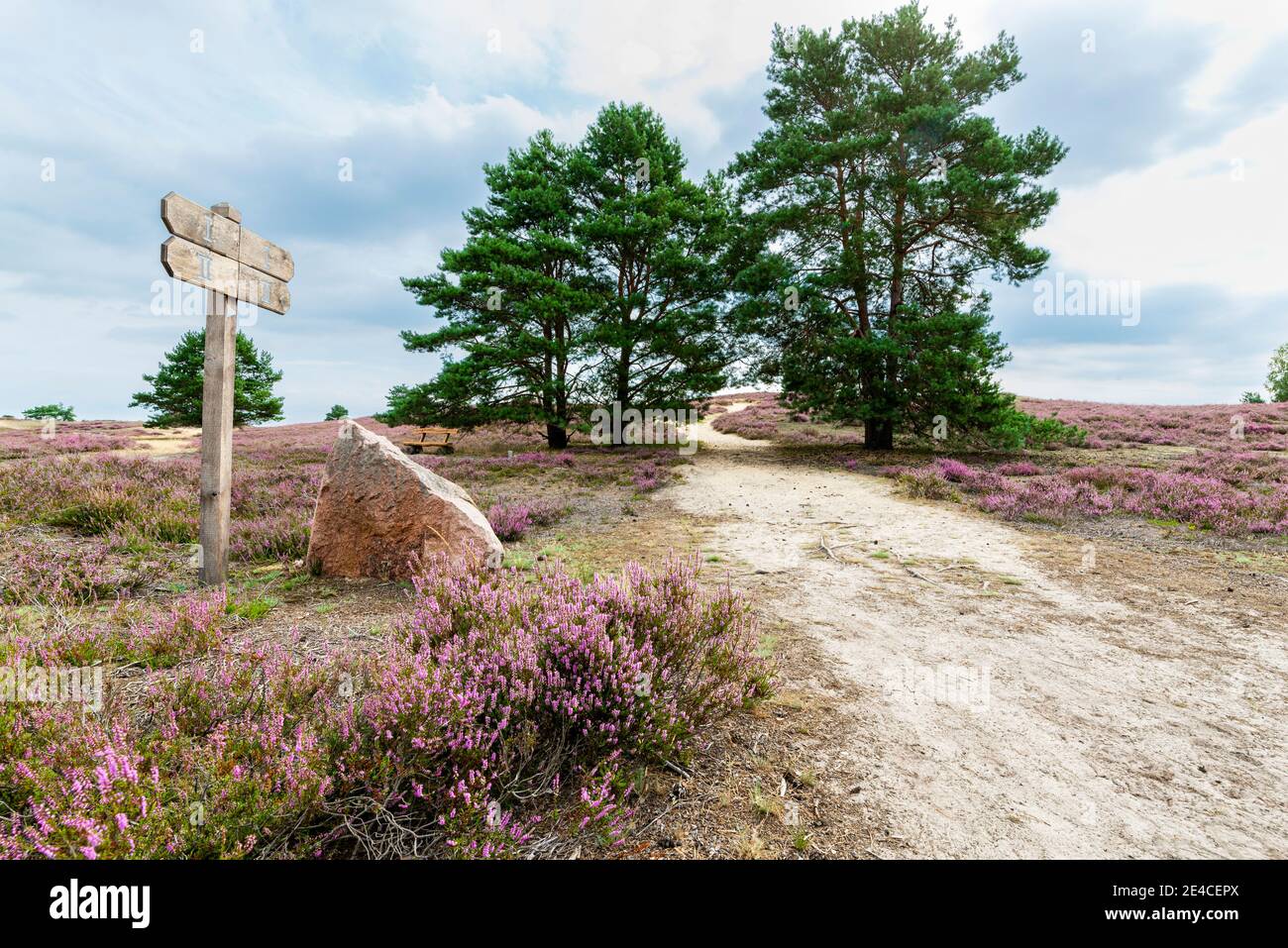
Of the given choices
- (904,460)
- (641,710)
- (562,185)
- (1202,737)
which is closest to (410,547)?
(641,710)

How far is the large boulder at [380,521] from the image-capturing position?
6004mm

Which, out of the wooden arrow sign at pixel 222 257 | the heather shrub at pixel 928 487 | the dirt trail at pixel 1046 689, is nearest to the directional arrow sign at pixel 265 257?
the wooden arrow sign at pixel 222 257

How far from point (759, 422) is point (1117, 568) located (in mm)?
22563

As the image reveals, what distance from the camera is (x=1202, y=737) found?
3213mm

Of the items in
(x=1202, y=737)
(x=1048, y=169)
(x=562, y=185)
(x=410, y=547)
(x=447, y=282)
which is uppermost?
(x=562, y=185)

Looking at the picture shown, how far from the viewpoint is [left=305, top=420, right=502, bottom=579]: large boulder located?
6.00m

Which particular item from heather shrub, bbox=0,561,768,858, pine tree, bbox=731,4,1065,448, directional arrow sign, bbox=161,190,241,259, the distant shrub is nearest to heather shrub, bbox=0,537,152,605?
heather shrub, bbox=0,561,768,858

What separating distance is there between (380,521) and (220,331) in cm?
257

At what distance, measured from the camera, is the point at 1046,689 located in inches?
149

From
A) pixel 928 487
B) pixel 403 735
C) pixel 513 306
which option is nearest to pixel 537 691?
pixel 403 735

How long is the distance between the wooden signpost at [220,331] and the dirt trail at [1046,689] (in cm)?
569

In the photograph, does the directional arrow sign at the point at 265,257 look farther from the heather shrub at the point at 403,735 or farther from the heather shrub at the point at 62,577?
the heather shrub at the point at 403,735

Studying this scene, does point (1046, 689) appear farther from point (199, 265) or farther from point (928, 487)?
point (928, 487)

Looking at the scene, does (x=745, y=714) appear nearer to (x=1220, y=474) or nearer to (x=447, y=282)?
(x=1220, y=474)
